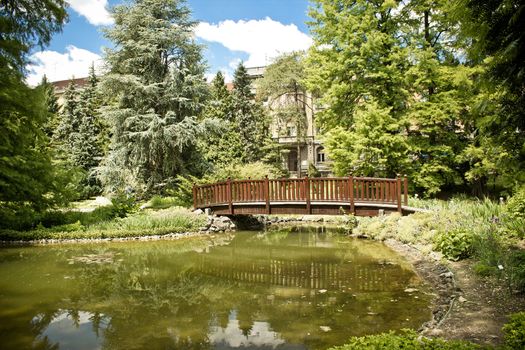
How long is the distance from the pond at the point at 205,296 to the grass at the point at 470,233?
32.1 inches

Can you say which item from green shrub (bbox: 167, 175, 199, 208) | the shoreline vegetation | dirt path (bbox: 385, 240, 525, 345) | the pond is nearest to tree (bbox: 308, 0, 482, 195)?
the shoreline vegetation

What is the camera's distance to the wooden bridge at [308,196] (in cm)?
1331

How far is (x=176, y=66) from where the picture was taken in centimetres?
2122

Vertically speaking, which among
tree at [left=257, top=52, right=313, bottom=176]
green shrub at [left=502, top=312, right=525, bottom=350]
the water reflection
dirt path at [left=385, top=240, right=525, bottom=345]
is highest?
tree at [left=257, top=52, right=313, bottom=176]

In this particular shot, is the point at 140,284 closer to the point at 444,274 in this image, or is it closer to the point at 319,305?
the point at 319,305

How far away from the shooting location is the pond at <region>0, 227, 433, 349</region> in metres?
5.79

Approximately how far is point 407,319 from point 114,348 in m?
4.20

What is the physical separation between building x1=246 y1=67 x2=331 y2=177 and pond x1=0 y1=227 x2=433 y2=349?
1636 centimetres

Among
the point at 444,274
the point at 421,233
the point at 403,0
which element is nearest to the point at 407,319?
the point at 444,274

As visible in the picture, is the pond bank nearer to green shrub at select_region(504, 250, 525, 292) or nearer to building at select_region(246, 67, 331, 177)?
green shrub at select_region(504, 250, 525, 292)

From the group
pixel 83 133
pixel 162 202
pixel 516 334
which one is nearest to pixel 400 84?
pixel 162 202

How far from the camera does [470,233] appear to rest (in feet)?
28.9

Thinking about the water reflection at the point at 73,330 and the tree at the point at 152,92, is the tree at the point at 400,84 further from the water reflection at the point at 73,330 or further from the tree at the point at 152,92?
the water reflection at the point at 73,330

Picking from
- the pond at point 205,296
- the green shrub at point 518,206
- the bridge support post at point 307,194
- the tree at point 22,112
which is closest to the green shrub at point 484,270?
the pond at point 205,296
